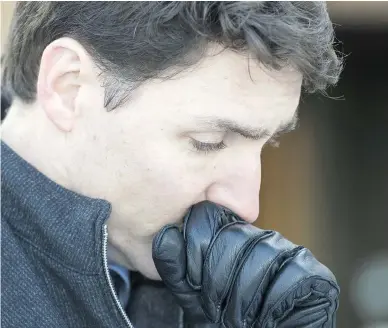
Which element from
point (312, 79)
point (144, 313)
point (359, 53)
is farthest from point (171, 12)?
point (359, 53)

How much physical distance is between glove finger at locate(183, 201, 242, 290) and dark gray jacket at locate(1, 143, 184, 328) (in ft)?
0.51

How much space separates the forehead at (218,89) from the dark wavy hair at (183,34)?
0.02 metres

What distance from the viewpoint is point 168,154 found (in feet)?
4.94

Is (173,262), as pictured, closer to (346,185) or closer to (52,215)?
(52,215)

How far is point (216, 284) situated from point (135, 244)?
Answer: 215mm

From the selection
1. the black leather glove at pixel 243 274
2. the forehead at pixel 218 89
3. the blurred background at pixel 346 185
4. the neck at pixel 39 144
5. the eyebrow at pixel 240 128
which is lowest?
the blurred background at pixel 346 185

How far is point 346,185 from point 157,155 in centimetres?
296

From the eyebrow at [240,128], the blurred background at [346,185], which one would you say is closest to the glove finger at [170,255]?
the eyebrow at [240,128]

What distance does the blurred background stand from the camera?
4.19 meters

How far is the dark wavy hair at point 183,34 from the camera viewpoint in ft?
4.83

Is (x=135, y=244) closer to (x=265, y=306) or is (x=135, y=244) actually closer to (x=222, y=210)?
(x=222, y=210)

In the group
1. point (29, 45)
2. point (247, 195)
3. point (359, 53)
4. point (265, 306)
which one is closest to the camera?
point (265, 306)

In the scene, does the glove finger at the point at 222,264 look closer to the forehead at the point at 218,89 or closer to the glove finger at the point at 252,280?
the glove finger at the point at 252,280

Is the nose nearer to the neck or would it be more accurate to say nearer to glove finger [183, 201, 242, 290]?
glove finger [183, 201, 242, 290]
